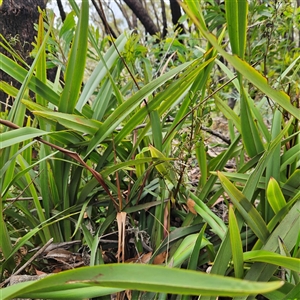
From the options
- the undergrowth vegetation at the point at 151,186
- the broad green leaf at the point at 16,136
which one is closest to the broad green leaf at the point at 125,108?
the undergrowth vegetation at the point at 151,186

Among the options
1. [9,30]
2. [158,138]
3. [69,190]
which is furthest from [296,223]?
[9,30]

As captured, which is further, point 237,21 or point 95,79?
point 95,79

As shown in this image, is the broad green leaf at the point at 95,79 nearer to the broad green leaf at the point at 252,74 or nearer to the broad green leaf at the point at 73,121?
the broad green leaf at the point at 73,121

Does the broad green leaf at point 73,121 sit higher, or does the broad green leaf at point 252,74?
the broad green leaf at point 252,74

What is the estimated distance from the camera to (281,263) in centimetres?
44

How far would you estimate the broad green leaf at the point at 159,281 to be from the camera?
240 millimetres

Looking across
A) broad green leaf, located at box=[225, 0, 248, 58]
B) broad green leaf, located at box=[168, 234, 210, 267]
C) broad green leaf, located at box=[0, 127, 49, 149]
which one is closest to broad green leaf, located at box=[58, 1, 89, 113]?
broad green leaf, located at box=[0, 127, 49, 149]

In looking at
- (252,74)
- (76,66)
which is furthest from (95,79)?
(252,74)

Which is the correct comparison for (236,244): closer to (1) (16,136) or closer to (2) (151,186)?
(2) (151,186)

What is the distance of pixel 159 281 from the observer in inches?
10.4

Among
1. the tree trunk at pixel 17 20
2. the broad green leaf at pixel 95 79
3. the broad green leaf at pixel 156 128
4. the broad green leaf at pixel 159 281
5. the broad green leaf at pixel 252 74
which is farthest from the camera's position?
the tree trunk at pixel 17 20

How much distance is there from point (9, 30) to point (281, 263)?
65.0 inches

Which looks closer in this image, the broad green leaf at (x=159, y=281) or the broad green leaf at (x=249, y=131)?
the broad green leaf at (x=159, y=281)

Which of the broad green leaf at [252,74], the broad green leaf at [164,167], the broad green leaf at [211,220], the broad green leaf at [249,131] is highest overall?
the broad green leaf at [252,74]
